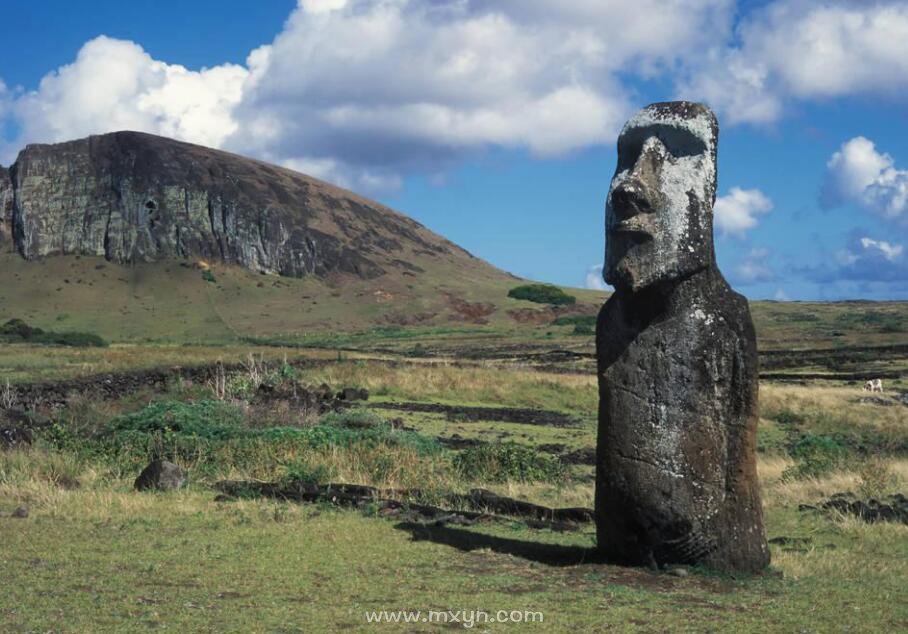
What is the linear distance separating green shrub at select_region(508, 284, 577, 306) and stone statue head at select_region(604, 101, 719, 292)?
122125mm

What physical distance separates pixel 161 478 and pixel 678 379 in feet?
26.7

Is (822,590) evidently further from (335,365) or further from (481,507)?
(335,365)

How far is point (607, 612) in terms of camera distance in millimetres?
8469

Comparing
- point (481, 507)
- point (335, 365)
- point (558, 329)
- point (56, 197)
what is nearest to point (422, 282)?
point (558, 329)

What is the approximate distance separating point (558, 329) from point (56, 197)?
69023 millimetres

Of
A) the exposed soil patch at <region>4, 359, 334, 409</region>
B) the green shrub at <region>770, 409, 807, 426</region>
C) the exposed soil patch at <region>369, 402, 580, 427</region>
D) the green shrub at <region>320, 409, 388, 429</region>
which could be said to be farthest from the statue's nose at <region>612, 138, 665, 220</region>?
the green shrub at <region>770, 409, 807, 426</region>

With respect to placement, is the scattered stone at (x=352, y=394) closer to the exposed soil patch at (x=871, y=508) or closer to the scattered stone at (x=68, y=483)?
the scattered stone at (x=68, y=483)

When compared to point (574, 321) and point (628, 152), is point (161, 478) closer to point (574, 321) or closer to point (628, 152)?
point (628, 152)

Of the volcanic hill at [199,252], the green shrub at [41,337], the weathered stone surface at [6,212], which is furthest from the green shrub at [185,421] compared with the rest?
the weathered stone surface at [6,212]

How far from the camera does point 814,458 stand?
68.9ft

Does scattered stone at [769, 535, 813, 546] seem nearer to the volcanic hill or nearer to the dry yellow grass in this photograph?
the dry yellow grass

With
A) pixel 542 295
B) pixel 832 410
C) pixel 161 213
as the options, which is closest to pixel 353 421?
pixel 832 410

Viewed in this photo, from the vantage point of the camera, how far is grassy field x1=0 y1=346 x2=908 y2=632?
329 inches

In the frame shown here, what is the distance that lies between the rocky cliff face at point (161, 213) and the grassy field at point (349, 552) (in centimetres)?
11226
